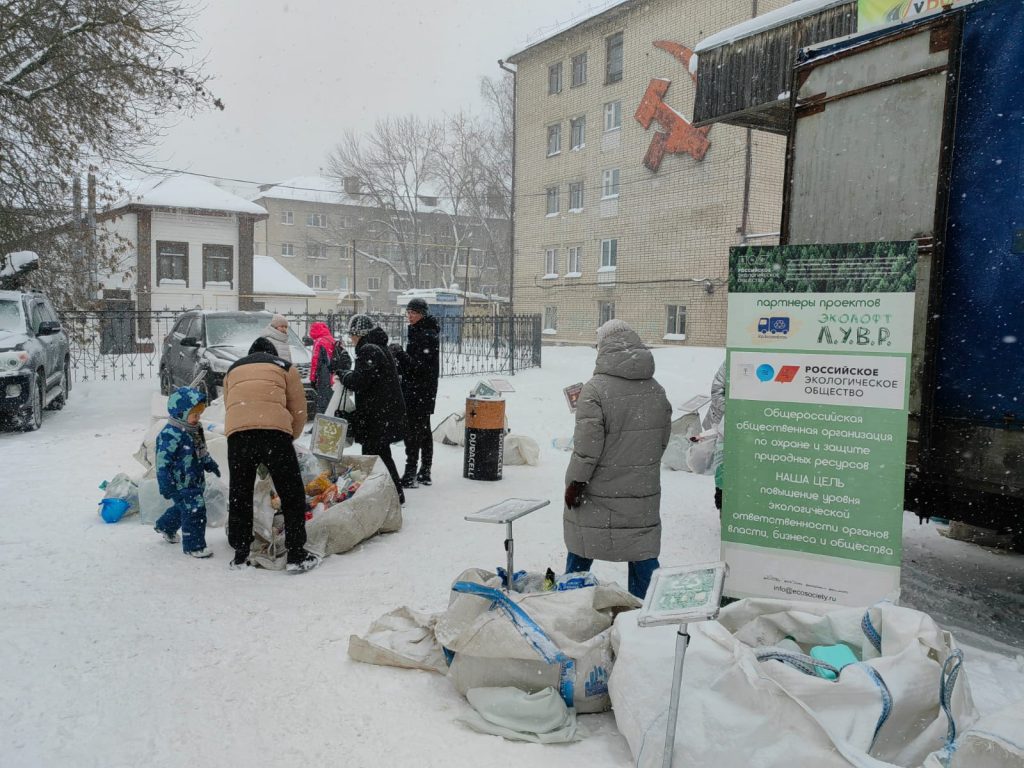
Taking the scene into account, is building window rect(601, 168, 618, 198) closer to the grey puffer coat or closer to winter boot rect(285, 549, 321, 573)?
winter boot rect(285, 549, 321, 573)

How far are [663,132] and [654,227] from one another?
3.25 meters

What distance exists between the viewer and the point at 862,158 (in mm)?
4379

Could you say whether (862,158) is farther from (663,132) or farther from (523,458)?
(663,132)

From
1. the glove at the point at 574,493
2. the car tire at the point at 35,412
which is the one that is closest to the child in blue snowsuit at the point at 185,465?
the glove at the point at 574,493

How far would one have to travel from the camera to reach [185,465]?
17.4 ft

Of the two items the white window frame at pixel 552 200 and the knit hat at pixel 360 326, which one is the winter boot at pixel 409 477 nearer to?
the knit hat at pixel 360 326

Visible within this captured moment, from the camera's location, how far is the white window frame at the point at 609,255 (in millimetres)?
28844

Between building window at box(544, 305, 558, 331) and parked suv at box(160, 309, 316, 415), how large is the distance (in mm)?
20005

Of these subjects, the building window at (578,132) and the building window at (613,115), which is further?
the building window at (578,132)

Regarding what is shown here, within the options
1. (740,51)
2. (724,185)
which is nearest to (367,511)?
(740,51)

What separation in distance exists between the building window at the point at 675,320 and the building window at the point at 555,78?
11.2 meters

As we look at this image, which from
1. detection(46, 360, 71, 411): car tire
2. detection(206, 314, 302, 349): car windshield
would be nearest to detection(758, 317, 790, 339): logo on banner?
detection(206, 314, 302, 349): car windshield

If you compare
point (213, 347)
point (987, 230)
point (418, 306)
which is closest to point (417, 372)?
point (418, 306)

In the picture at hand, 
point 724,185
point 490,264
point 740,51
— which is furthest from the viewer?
point 490,264
